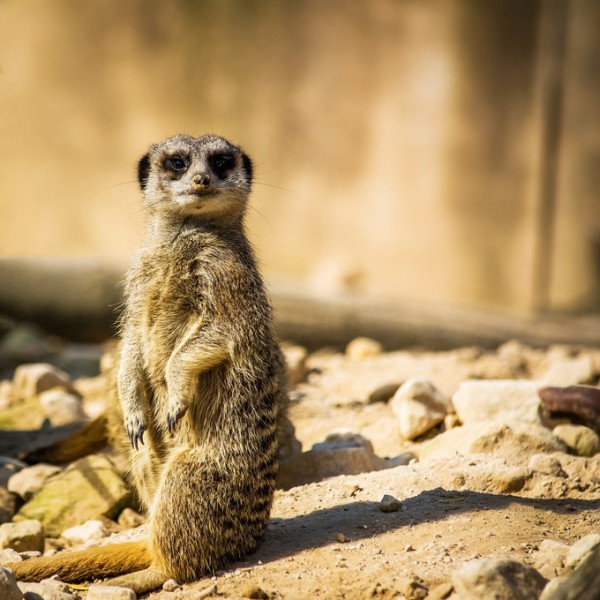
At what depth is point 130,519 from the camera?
347 centimetres

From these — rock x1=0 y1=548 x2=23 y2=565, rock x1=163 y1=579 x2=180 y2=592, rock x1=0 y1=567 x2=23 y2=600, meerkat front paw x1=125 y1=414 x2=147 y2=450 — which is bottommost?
rock x1=0 y1=548 x2=23 y2=565

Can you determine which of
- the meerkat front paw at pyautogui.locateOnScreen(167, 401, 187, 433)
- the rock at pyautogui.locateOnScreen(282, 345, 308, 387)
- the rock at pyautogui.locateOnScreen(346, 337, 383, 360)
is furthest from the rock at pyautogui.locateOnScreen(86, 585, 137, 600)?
the rock at pyautogui.locateOnScreen(346, 337, 383, 360)

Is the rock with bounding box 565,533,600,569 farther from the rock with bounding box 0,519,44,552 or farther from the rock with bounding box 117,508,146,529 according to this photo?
the rock with bounding box 0,519,44,552

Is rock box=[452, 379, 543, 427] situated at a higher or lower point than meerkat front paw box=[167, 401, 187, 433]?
lower

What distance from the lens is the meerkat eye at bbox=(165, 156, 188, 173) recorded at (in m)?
3.05

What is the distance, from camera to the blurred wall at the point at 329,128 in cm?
757

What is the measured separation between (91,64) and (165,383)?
529cm

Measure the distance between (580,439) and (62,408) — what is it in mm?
2369

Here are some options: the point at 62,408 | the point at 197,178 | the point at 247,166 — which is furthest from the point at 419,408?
the point at 62,408

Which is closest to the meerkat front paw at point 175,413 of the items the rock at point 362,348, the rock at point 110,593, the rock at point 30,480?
the rock at point 110,593

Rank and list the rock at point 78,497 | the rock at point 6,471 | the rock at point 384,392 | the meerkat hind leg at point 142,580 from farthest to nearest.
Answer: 1. the rock at point 384,392
2. the rock at point 6,471
3. the rock at point 78,497
4. the meerkat hind leg at point 142,580

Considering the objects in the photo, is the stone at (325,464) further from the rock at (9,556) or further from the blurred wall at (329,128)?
the blurred wall at (329,128)

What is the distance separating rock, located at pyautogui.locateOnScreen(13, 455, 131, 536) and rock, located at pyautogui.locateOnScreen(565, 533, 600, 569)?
1.71m

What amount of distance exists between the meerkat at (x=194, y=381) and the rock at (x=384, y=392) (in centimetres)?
153
